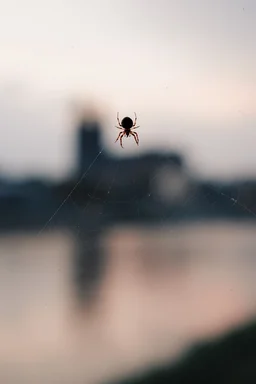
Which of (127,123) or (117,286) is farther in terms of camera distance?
(117,286)

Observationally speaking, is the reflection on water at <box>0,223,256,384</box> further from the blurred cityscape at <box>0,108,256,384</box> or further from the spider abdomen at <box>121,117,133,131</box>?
the spider abdomen at <box>121,117,133,131</box>

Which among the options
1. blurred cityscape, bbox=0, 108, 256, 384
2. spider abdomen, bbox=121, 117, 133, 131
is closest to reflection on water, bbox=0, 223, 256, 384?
blurred cityscape, bbox=0, 108, 256, 384

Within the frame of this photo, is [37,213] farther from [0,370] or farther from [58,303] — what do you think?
[0,370]

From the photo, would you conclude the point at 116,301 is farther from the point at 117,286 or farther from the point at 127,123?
the point at 127,123

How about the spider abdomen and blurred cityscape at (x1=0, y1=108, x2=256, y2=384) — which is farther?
blurred cityscape at (x1=0, y1=108, x2=256, y2=384)

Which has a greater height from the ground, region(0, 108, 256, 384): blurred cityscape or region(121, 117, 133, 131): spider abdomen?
region(121, 117, 133, 131): spider abdomen

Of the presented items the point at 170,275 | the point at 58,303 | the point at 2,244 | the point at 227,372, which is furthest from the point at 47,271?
the point at 227,372

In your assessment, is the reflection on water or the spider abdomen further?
the reflection on water

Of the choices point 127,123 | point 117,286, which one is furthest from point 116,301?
point 127,123
